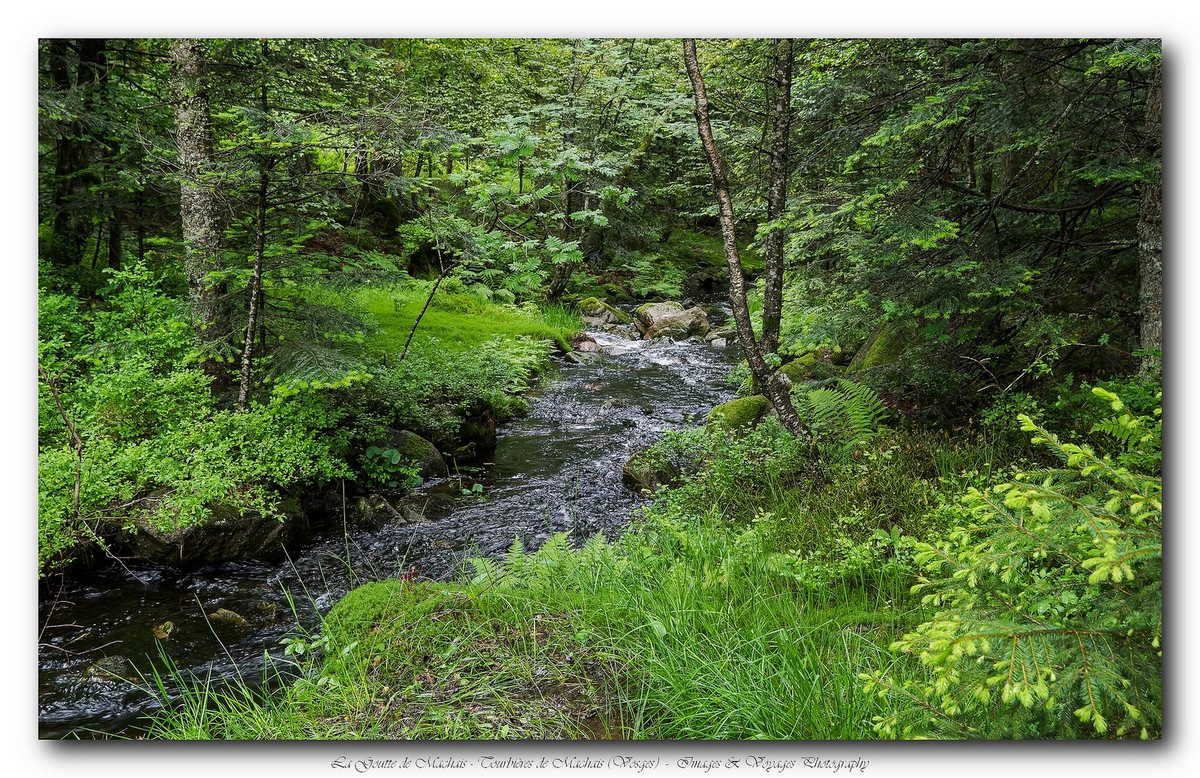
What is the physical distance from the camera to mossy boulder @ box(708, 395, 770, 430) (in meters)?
6.33

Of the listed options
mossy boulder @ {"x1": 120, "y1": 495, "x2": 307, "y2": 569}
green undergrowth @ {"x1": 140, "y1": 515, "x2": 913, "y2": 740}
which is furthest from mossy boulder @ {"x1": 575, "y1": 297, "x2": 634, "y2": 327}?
green undergrowth @ {"x1": 140, "y1": 515, "x2": 913, "y2": 740}

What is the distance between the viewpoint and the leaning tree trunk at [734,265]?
4.40m

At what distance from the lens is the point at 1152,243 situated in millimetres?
3277

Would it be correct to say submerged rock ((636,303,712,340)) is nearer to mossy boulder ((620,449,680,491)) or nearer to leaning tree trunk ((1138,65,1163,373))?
mossy boulder ((620,449,680,491))

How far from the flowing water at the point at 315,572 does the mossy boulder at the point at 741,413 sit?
3.58 feet

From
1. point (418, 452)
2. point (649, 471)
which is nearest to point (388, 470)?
point (418, 452)

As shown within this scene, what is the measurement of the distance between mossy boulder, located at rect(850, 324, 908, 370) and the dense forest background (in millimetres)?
83

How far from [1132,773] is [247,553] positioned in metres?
5.33

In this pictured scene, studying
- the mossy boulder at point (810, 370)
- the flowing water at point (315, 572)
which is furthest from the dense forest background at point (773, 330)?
the mossy boulder at point (810, 370)

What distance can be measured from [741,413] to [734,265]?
224 centimetres

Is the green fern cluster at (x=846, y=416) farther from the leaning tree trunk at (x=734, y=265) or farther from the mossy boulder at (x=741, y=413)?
the mossy boulder at (x=741, y=413)

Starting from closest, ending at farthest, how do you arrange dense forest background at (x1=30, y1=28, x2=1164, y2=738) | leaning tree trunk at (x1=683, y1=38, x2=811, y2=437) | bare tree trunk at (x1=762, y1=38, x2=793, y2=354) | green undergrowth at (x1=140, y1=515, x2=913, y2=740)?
dense forest background at (x1=30, y1=28, x2=1164, y2=738), green undergrowth at (x1=140, y1=515, x2=913, y2=740), leaning tree trunk at (x1=683, y1=38, x2=811, y2=437), bare tree trunk at (x1=762, y1=38, x2=793, y2=354)
